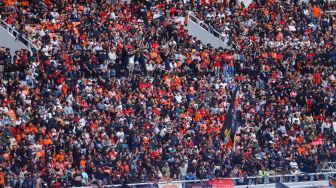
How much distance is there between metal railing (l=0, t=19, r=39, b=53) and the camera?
44.1m

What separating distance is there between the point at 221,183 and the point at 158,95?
549cm

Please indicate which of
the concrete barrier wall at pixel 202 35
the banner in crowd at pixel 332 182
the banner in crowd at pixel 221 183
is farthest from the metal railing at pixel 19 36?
the banner in crowd at pixel 332 182

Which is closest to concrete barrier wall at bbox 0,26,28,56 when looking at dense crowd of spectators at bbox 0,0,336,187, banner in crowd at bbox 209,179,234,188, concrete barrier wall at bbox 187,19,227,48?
dense crowd of spectators at bbox 0,0,336,187

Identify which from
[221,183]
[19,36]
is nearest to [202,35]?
[19,36]

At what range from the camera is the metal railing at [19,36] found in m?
44.1

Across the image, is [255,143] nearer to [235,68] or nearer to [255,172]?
[255,172]

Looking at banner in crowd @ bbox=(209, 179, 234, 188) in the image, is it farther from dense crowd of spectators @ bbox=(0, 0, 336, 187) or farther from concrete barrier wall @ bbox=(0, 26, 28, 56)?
concrete barrier wall @ bbox=(0, 26, 28, 56)

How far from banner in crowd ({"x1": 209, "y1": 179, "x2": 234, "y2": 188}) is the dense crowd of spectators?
0.97 metres

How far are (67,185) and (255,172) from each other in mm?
7296

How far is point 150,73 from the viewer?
150ft

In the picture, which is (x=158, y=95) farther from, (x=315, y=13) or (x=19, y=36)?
(x=315, y=13)

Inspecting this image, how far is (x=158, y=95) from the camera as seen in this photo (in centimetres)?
4403

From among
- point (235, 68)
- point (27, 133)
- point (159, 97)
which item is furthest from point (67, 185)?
point (235, 68)

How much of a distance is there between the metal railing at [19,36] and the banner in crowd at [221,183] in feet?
28.3
